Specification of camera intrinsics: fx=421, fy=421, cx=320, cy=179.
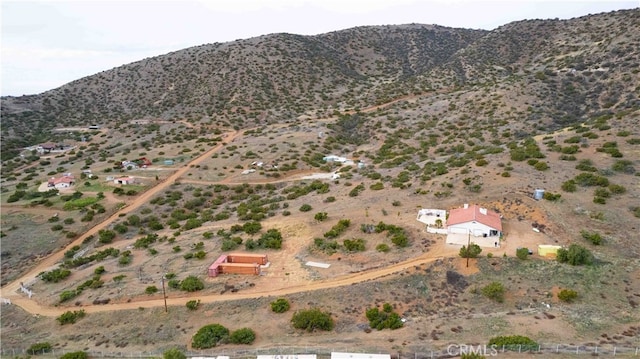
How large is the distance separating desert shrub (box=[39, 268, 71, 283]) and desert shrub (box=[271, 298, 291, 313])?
23.0 meters

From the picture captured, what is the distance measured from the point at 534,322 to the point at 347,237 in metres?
17.3

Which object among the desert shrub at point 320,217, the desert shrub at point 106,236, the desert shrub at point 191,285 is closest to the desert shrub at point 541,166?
the desert shrub at point 320,217

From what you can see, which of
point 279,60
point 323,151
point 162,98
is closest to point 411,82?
point 279,60

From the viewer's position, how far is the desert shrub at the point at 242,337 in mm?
26297

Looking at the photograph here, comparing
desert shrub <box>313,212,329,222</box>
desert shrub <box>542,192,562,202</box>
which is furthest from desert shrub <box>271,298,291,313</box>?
desert shrub <box>542,192,562,202</box>

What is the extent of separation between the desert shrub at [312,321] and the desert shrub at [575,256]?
17.8 m

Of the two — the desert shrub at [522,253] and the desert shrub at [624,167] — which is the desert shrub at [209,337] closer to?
the desert shrub at [522,253]

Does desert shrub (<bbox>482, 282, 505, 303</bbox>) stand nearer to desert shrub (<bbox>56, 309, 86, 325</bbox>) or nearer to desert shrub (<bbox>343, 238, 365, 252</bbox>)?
desert shrub (<bbox>343, 238, 365, 252</bbox>)

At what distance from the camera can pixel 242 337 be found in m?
26.4

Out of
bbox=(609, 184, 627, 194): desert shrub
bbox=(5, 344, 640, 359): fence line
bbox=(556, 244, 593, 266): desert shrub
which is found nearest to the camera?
bbox=(5, 344, 640, 359): fence line

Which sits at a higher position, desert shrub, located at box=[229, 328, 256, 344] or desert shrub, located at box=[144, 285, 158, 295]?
desert shrub, located at box=[144, 285, 158, 295]

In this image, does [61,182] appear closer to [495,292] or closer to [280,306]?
[280,306]

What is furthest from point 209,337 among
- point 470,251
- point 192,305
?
point 470,251

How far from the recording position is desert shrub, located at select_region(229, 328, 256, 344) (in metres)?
26.3
